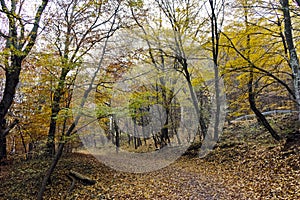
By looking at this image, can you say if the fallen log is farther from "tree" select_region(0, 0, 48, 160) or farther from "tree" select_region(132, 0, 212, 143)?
"tree" select_region(132, 0, 212, 143)

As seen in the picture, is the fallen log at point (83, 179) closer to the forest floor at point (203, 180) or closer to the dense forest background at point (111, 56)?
the forest floor at point (203, 180)

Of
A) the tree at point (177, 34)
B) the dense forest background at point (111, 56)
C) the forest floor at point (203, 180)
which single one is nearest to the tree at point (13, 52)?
the dense forest background at point (111, 56)

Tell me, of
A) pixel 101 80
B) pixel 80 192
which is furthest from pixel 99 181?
pixel 101 80

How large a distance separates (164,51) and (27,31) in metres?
8.30

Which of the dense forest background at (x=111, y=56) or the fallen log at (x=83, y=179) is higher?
the dense forest background at (x=111, y=56)

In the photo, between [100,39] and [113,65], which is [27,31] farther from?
[113,65]

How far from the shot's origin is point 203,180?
7188 millimetres

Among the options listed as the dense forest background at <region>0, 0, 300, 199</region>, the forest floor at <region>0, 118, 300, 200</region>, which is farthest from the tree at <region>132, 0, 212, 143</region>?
the forest floor at <region>0, 118, 300, 200</region>

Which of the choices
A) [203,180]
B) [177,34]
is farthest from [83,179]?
[177,34]

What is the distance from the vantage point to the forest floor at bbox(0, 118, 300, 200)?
5.54 metres

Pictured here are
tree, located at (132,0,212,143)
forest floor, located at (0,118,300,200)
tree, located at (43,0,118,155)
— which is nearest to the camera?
forest floor, located at (0,118,300,200)

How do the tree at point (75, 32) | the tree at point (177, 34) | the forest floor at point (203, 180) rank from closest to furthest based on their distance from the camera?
1. the forest floor at point (203, 180)
2. the tree at point (75, 32)
3. the tree at point (177, 34)

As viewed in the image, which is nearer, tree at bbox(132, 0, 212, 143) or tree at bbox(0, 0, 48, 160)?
tree at bbox(0, 0, 48, 160)

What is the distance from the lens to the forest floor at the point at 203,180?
18.2 feet
